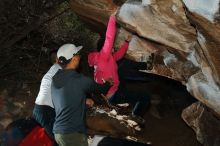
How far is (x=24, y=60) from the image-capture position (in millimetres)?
10070

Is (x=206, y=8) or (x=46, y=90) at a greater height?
(x=206, y=8)

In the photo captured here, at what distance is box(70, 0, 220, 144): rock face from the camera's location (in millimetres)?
4648

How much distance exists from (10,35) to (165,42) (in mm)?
4418

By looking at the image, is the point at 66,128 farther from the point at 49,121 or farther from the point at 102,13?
the point at 102,13

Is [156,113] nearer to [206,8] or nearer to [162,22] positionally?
[162,22]

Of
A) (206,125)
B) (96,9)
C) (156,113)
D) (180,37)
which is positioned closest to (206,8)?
(180,37)

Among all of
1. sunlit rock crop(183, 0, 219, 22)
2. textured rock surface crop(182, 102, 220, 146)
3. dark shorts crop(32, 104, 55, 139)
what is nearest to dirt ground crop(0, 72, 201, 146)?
textured rock surface crop(182, 102, 220, 146)

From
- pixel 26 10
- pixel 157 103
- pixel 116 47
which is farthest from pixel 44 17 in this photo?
pixel 157 103

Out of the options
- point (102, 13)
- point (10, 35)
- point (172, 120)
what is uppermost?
point (102, 13)

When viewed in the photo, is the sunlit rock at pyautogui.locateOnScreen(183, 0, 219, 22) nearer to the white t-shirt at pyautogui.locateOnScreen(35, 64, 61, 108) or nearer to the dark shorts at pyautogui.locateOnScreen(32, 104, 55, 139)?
the white t-shirt at pyautogui.locateOnScreen(35, 64, 61, 108)

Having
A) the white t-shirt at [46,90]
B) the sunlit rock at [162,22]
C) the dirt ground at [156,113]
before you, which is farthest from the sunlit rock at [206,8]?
the dirt ground at [156,113]

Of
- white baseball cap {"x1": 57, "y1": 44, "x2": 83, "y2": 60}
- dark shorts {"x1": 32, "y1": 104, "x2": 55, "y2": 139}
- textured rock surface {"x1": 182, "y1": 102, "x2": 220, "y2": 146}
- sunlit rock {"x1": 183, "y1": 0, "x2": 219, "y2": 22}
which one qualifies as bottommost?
textured rock surface {"x1": 182, "y1": 102, "x2": 220, "y2": 146}

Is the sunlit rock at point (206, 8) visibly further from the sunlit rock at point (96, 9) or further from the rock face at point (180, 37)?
the sunlit rock at point (96, 9)

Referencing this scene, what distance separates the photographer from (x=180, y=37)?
5945mm
